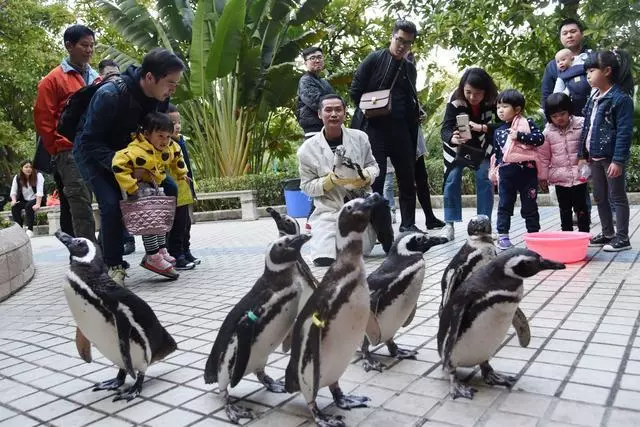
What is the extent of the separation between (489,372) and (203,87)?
1070 centimetres

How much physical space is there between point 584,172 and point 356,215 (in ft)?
13.6

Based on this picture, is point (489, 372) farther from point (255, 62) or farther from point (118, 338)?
point (255, 62)

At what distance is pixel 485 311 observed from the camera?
237 cm

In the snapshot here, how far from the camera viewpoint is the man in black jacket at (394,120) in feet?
20.8

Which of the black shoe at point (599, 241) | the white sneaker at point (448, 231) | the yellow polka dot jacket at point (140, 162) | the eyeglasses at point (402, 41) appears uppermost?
the eyeglasses at point (402, 41)

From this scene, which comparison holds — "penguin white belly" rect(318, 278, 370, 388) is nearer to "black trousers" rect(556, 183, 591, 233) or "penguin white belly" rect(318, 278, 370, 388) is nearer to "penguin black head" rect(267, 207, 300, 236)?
"penguin black head" rect(267, 207, 300, 236)

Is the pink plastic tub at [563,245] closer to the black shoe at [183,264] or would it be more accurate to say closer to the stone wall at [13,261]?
the black shoe at [183,264]

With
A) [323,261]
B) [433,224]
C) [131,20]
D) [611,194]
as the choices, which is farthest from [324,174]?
[131,20]

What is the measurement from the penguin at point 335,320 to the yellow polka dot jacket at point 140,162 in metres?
2.94

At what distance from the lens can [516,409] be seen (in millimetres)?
2275

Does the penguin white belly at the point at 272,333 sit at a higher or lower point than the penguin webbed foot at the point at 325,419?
higher

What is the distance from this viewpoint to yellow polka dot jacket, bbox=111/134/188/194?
4695 mm

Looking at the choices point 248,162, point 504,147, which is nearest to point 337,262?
point 504,147

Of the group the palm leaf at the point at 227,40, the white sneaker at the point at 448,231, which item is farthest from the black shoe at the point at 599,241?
the palm leaf at the point at 227,40
